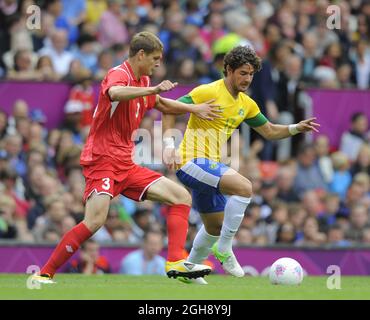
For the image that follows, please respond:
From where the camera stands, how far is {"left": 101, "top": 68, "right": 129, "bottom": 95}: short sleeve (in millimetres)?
11609

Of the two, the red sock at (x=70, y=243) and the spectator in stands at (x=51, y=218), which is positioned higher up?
the spectator in stands at (x=51, y=218)

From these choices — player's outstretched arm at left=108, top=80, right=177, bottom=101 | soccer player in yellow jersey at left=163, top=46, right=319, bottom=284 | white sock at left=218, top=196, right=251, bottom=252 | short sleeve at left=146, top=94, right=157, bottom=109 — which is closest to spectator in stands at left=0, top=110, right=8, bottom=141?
soccer player in yellow jersey at left=163, top=46, right=319, bottom=284

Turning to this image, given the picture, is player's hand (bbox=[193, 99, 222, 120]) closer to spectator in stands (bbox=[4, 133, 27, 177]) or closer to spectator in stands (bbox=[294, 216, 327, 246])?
spectator in stands (bbox=[4, 133, 27, 177])

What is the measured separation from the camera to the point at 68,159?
17750mm

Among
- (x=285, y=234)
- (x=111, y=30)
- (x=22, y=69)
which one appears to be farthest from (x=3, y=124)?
(x=285, y=234)

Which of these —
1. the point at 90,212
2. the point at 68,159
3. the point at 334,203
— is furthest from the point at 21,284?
the point at 334,203

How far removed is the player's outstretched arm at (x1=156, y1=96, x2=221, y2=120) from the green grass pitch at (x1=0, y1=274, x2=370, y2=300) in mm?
1737

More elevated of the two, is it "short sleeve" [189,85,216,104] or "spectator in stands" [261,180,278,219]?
"short sleeve" [189,85,216,104]

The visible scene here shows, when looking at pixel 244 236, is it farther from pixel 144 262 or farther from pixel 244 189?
pixel 244 189

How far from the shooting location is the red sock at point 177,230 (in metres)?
11.8

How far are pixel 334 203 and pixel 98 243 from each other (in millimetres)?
4797

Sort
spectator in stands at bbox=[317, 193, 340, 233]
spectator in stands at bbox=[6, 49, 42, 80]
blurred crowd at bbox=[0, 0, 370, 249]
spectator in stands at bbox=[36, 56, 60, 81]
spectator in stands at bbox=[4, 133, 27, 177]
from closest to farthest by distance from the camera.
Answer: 1. blurred crowd at bbox=[0, 0, 370, 249]
2. spectator in stands at bbox=[4, 133, 27, 177]
3. spectator in stands at bbox=[317, 193, 340, 233]
4. spectator in stands at bbox=[6, 49, 42, 80]
5. spectator in stands at bbox=[36, 56, 60, 81]

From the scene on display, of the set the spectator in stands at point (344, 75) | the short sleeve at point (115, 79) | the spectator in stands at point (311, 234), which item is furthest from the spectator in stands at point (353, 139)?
the short sleeve at point (115, 79)

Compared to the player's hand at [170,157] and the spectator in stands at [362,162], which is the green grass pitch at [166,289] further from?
the spectator in stands at [362,162]
